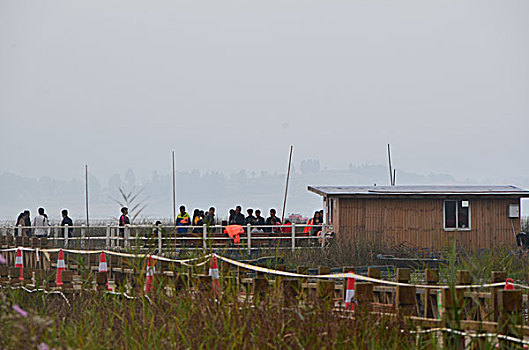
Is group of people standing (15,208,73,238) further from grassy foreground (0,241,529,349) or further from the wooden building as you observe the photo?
grassy foreground (0,241,529,349)

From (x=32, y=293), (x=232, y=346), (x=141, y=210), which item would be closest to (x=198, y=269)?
(x=141, y=210)

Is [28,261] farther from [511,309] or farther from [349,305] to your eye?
[511,309]

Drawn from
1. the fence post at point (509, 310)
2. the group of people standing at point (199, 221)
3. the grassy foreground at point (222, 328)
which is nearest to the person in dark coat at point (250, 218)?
the group of people standing at point (199, 221)

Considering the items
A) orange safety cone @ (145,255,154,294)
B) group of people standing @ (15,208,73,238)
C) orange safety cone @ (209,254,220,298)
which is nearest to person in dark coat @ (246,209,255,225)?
group of people standing @ (15,208,73,238)

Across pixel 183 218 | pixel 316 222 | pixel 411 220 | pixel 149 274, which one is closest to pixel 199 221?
pixel 183 218

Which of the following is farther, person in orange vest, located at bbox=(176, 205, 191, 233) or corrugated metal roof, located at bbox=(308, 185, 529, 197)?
corrugated metal roof, located at bbox=(308, 185, 529, 197)

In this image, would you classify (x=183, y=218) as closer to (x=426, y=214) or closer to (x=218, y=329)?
(x=426, y=214)

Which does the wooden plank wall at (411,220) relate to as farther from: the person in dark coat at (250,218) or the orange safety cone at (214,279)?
the orange safety cone at (214,279)

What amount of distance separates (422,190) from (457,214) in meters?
1.47

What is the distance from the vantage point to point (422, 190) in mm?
31141

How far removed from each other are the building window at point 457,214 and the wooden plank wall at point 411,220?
0.64 feet

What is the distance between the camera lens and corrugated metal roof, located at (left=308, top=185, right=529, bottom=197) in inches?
1202

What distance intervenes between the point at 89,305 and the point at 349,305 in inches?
126

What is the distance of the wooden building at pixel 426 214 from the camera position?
3044 centimetres
